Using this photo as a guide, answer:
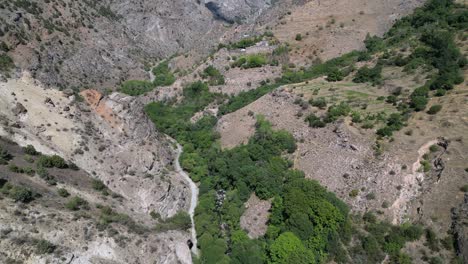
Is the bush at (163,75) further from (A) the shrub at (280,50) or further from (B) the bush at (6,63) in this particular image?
(B) the bush at (6,63)

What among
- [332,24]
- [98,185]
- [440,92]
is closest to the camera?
[98,185]

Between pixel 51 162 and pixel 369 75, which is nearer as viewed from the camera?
pixel 51 162

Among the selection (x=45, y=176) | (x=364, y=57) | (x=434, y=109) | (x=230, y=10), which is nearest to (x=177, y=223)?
Result: (x=45, y=176)

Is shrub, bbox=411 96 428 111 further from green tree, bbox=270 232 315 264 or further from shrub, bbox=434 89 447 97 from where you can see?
green tree, bbox=270 232 315 264

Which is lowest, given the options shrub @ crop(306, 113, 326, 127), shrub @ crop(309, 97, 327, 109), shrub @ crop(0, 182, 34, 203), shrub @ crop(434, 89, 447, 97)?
shrub @ crop(0, 182, 34, 203)

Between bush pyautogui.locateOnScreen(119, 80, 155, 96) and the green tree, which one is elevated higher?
the green tree

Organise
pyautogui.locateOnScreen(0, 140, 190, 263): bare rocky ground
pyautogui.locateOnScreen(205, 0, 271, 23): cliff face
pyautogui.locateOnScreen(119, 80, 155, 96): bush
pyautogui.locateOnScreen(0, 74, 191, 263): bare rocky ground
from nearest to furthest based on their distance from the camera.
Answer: pyautogui.locateOnScreen(0, 140, 190, 263): bare rocky ground, pyautogui.locateOnScreen(0, 74, 191, 263): bare rocky ground, pyautogui.locateOnScreen(119, 80, 155, 96): bush, pyautogui.locateOnScreen(205, 0, 271, 23): cliff face

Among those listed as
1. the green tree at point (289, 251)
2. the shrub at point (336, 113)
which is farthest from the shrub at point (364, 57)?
the green tree at point (289, 251)

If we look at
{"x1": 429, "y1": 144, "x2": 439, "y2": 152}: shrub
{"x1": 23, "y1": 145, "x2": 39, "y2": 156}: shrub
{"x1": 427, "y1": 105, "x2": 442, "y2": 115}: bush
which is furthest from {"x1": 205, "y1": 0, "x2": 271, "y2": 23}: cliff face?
{"x1": 23, "y1": 145, "x2": 39, "y2": 156}: shrub

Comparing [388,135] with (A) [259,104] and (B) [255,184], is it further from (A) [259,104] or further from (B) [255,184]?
(A) [259,104]

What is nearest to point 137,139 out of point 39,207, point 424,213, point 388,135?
point 39,207

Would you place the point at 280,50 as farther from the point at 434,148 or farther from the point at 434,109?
the point at 434,148
